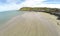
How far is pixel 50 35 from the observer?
6715 mm

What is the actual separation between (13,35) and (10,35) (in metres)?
0.16

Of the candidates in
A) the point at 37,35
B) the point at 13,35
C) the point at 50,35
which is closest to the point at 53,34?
the point at 50,35

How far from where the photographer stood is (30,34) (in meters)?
6.89

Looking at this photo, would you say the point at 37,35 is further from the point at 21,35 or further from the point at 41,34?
the point at 21,35

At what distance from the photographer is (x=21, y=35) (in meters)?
6.74

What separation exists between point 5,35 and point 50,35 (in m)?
2.19

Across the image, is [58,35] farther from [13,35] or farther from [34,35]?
[13,35]

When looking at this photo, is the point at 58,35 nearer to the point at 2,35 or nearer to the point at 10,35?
the point at 10,35

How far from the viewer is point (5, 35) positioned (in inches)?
273

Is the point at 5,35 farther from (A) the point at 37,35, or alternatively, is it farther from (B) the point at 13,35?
(A) the point at 37,35

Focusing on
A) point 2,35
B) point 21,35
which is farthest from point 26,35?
point 2,35

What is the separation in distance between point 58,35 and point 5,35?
8.40ft

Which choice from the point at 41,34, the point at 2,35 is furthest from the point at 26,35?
the point at 2,35

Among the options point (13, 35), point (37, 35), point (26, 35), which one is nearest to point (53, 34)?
point (37, 35)
